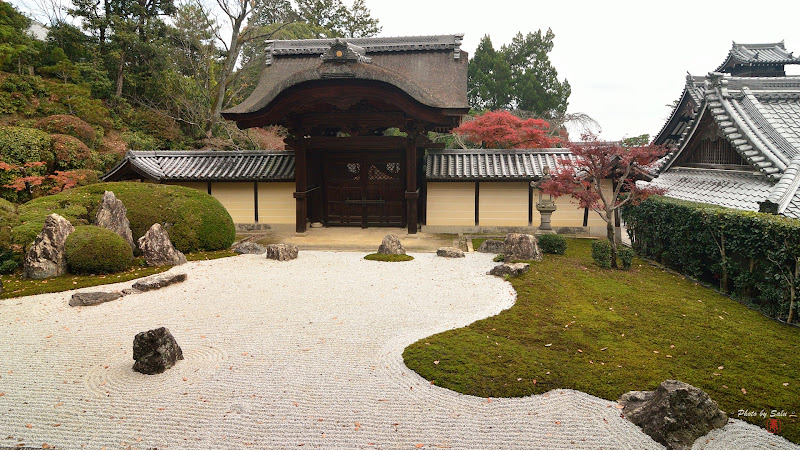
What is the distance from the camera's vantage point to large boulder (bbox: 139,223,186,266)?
384 inches

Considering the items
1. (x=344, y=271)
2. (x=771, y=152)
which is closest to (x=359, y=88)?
(x=344, y=271)

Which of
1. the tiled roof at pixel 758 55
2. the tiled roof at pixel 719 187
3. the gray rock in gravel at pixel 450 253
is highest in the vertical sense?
the tiled roof at pixel 758 55

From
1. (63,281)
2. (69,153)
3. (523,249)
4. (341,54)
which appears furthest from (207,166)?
(523,249)

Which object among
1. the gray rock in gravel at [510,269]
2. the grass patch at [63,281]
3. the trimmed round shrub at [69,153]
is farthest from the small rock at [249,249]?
the trimmed round shrub at [69,153]

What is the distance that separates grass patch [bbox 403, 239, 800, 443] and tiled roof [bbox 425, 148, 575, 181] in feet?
22.1

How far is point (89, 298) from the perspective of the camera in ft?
23.9

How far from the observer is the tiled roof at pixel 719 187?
29.0ft

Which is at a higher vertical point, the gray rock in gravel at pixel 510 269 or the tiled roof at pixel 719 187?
the tiled roof at pixel 719 187

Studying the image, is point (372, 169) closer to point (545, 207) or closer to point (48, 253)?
point (545, 207)

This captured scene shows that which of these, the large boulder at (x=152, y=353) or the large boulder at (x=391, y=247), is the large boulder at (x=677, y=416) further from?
the large boulder at (x=391, y=247)

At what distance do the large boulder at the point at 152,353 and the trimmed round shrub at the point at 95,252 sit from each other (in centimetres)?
508

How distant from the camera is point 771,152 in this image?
9242 millimetres

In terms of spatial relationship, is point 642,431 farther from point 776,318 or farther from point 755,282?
point 755,282

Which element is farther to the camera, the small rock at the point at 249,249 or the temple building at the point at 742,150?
the small rock at the point at 249,249
